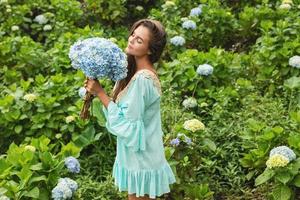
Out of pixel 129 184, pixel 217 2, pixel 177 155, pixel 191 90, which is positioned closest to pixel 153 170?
pixel 129 184

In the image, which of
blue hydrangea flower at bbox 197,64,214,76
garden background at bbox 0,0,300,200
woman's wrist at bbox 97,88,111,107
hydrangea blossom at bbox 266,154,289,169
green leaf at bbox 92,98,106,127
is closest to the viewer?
woman's wrist at bbox 97,88,111,107

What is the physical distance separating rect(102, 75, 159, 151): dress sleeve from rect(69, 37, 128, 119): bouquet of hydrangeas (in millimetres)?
93

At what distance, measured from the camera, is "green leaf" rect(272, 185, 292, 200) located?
3.57 metres

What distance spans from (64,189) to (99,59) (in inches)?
37.1

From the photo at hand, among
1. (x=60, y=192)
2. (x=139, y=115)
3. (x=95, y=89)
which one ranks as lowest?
(x=60, y=192)

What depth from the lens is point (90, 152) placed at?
14.1ft

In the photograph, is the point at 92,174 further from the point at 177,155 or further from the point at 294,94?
the point at 294,94

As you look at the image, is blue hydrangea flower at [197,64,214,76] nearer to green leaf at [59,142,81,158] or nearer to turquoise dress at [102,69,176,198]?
green leaf at [59,142,81,158]

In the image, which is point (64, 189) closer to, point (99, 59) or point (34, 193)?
point (34, 193)

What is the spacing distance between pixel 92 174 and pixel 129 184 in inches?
42.7

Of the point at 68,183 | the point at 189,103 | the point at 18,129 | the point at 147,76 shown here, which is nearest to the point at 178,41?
the point at 189,103

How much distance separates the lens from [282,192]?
359 centimetres

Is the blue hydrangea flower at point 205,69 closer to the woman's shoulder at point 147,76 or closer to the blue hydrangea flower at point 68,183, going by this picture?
the blue hydrangea flower at point 68,183

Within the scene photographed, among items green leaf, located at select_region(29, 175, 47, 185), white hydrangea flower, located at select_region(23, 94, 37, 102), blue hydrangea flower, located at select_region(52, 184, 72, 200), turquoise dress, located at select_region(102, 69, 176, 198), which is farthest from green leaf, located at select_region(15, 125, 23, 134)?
turquoise dress, located at select_region(102, 69, 176, 198)
